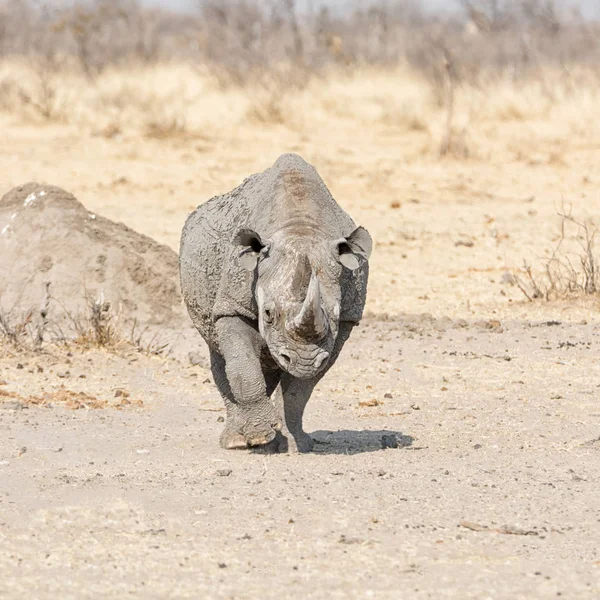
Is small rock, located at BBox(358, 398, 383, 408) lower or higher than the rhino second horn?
lower

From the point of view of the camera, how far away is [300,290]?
22.8 feet

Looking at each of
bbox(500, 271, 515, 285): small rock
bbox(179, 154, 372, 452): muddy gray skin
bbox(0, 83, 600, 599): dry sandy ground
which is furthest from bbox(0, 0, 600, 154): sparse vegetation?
bbox(179, 154, 372, 452): muddy gray skin

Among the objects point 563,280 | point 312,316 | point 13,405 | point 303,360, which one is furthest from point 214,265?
point 563,280

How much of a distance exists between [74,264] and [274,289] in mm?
5734

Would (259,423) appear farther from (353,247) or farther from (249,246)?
(353,247)

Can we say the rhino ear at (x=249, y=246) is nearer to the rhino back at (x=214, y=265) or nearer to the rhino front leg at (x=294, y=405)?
the rhino back at (x=214, y=265)

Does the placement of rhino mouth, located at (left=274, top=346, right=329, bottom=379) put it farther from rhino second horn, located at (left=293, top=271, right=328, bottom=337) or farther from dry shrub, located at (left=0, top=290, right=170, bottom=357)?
dry shrub, located at (left=0, top=290, right=170, bottom=357)

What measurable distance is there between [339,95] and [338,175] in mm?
9335

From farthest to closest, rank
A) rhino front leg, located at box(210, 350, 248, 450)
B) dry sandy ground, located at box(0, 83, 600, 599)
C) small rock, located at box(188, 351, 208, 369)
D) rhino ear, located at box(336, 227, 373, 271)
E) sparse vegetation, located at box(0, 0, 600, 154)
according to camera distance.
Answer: sparse vegetation, located at box(0, 0, 600, 154) → small rock, located at box(188, 351, 208, 369) → rhino front leg, located at box(210, 350, 248, 450) → rhino ear, located at box(336, 227, 373, 271) → dry sandy ground, located at box(0, 83, 600, 599)

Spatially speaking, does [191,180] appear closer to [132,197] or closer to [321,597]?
[132,197]

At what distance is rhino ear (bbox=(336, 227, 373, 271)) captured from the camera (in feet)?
23.6

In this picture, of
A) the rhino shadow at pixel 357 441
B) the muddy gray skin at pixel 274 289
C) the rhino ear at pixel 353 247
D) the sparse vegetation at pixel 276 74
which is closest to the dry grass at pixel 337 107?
the sparse vegetation at pixel 276 74

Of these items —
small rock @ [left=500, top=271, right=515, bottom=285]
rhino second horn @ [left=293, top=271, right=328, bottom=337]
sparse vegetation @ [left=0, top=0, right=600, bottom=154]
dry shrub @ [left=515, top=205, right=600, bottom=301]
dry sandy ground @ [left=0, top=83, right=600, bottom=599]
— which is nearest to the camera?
dry sandy ground @ [left=0, top=83, right=600, bottom=599]

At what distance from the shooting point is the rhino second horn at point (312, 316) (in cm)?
666
